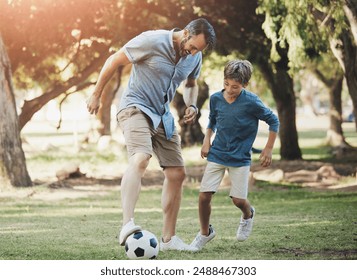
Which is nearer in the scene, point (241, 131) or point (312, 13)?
point (241, 131)

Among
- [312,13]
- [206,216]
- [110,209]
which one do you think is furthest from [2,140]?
[206,216]

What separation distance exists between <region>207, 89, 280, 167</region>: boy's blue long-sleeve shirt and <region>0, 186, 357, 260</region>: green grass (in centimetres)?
94

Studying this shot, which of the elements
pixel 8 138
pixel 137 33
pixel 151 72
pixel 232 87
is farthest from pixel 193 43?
pixel 137 33

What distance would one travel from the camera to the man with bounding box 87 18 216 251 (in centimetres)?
734

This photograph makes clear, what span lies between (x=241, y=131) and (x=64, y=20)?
14.1 m

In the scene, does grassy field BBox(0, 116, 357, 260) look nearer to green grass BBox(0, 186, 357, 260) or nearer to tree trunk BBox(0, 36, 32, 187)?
green grass BBox(0, 186, 357, 260)

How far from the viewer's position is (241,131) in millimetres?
8125

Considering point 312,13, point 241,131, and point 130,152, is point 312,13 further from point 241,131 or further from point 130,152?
point 130,152

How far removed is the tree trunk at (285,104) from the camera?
24062 mm

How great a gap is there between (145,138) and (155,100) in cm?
41

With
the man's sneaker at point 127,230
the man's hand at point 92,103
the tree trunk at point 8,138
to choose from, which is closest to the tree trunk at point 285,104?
the tree trunk at point 8,138

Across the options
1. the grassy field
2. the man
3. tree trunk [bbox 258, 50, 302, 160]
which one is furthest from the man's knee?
tree trunk [bbox 258, 50, 302, 160]

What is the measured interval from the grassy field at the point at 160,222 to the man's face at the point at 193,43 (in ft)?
6.28
